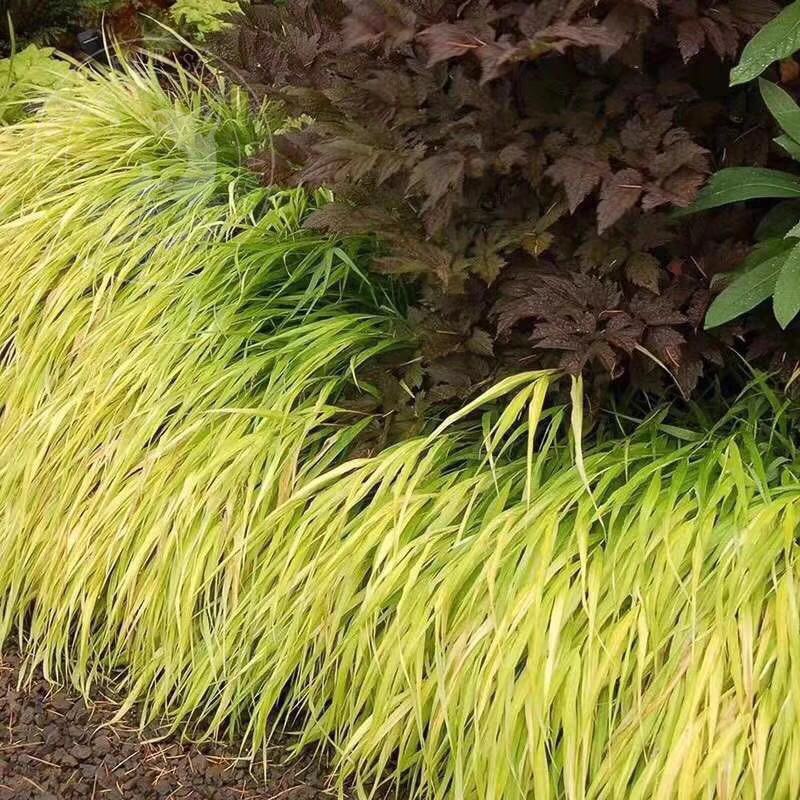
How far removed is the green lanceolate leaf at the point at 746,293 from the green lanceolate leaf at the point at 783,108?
0.21m

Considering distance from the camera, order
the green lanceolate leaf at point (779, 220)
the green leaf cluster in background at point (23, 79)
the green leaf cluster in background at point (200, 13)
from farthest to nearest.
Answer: the green leaf cluster in background at point (200, 13) → the green leaf cluster in background at point (23, 79) → the green lanceolate leaf at point (779, 220)

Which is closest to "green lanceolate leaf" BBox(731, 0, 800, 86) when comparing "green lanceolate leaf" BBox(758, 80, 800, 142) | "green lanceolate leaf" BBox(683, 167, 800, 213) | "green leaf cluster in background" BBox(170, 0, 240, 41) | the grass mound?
"green lanceolate leaf" BBox(758, 80, 800, 142)

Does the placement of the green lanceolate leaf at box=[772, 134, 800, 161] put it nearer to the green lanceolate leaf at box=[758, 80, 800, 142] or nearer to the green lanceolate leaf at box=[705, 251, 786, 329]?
the green lanceolate leaf at box=[758, 80, 800, 142]

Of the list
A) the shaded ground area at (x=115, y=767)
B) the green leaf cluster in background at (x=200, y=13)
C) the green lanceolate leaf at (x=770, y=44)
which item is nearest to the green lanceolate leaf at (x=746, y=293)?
the green lanceolate leaf at (x=770, y=44)

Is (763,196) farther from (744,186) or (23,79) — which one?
(23,79)

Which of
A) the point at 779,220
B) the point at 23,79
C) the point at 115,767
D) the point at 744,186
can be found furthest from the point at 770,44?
the point at 23,79

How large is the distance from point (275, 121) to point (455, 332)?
841mm

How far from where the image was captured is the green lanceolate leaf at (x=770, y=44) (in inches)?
67.5

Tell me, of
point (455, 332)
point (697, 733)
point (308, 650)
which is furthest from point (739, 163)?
point (308, 650)

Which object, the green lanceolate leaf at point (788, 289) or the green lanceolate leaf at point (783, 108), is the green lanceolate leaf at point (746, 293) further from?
the green lanceolate leaf at point (783, 108)

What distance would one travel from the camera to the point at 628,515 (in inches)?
74.9

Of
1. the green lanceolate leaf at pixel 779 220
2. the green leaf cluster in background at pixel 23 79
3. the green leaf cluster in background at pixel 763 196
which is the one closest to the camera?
the green leaf cluster in background at pixel 763 196

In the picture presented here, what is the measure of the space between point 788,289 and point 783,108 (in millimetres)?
294

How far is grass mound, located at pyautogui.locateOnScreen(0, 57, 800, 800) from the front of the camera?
67.7 inches
